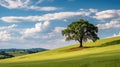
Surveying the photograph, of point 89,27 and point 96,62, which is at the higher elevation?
point 89,27

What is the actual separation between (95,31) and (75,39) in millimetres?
6989

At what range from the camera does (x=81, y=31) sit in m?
97.1

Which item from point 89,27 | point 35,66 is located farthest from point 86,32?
point 35,66

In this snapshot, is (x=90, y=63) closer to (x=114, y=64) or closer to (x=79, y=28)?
(x=114, y=64)

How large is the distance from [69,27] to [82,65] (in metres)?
72.7

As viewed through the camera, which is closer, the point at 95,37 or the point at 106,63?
the point at 106,63

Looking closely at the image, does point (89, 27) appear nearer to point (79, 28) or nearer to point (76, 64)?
point (79, 28)

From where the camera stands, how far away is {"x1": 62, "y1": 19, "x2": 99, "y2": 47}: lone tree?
96.3 metres

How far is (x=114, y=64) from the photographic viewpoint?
2548cm

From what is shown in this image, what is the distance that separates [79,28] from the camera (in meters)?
96.1

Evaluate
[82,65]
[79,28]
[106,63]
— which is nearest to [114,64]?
[106,63]

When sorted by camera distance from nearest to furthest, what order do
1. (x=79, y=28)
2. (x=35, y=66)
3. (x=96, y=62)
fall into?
(x=96, y=62) < (x=35, y=66) < (x=79, y=28)

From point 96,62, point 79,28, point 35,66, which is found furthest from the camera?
point 79,28

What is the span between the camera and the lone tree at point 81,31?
9631 centimetres
